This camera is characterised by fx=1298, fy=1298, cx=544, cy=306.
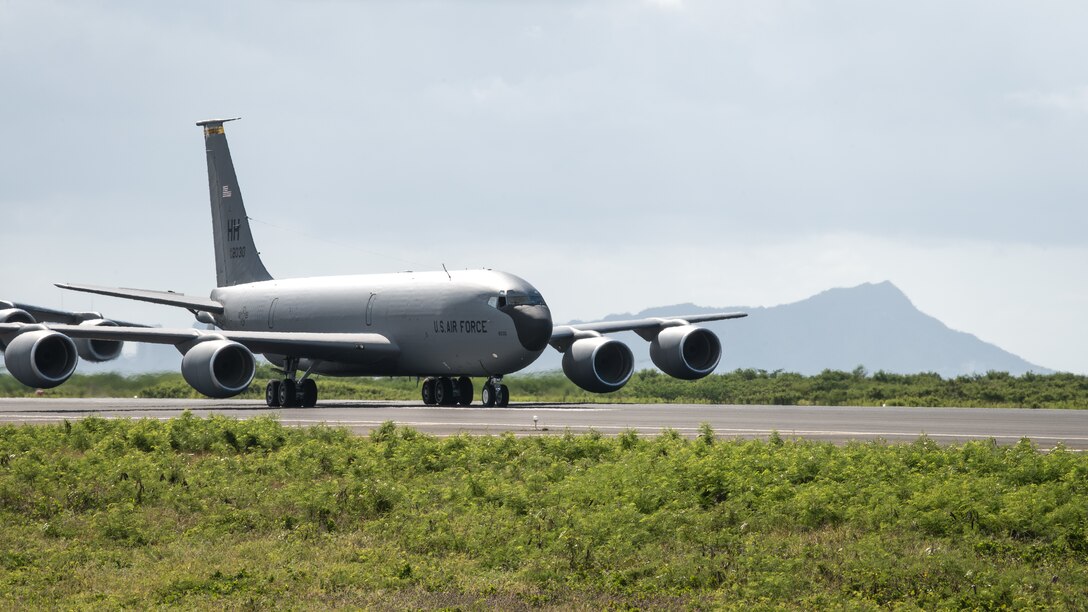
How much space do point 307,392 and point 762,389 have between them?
19.7 metres

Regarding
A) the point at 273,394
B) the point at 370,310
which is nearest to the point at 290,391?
the point at 273,394

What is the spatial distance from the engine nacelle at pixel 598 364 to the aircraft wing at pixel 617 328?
2.56 feet

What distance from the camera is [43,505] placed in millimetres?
14555

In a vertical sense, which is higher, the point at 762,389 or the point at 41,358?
the point at 41,358

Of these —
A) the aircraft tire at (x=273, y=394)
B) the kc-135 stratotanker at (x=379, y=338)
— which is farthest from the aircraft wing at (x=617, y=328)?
the aircraft tire at (x=273, y=394)

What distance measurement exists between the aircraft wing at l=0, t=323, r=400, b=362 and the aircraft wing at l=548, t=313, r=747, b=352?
5.41m

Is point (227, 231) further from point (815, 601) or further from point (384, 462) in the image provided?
point (815, 601)

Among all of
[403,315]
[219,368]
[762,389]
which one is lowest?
[762,389]

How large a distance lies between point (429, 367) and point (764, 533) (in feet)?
88.9

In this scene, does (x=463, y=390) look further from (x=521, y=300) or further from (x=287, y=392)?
(x=287, y=392)

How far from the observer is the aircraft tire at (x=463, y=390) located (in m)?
39.4

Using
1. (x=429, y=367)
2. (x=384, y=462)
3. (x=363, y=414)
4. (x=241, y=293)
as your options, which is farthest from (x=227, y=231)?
(x=384, y=462)

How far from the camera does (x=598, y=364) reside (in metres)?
39.8

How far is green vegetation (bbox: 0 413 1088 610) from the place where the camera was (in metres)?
10.2
